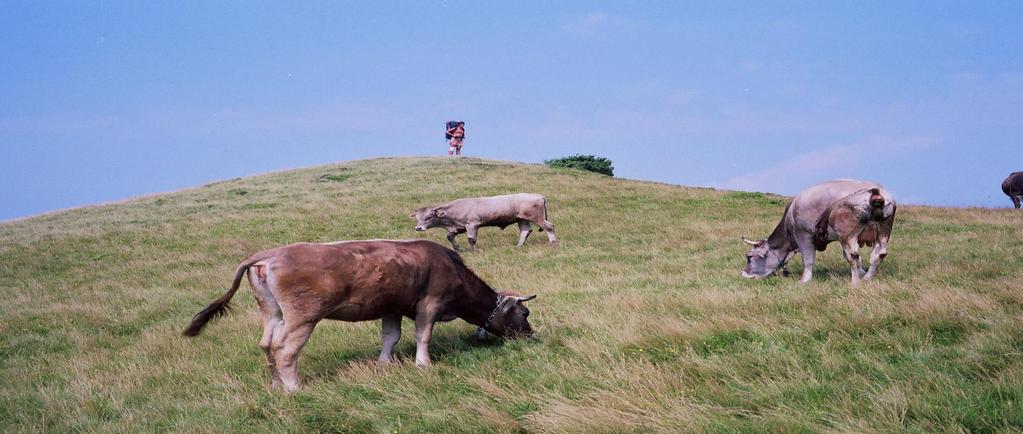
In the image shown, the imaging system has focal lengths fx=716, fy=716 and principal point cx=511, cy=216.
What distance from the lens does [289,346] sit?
7336 mm

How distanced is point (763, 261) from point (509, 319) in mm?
6524

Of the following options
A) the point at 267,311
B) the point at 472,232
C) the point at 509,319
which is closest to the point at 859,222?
the point at 509,319

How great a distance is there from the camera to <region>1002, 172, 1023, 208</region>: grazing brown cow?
30.5 m

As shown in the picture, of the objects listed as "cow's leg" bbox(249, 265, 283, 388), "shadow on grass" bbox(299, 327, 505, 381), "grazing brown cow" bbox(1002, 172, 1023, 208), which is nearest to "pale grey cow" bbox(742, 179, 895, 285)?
"shadow on grass" bbox(299, 327, 505, 381)

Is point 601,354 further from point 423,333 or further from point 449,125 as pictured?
point 449,125

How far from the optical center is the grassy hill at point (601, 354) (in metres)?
5.38

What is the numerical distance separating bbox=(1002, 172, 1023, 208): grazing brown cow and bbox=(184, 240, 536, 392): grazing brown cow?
30.7 metres

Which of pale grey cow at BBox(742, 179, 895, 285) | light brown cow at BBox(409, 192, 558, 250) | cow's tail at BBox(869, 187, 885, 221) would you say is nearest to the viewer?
cow's tail at BBox(869, 187, 885, 221)

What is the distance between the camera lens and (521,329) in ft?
29.3

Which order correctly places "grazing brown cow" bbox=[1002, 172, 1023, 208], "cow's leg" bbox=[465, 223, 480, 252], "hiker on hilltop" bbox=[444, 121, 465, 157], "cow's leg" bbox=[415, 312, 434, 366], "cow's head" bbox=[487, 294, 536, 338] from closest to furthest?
"cow's leg" bbox=[415, 312, 434, 366] < "cow's head" bbox=[487, 294, 536, 338] < "cow's leg" bbox=[465, 223, 480, 252] < "grazing brown cow" bbox=[1002, 172, 1023, 208] < "hiker on hilltop" bbox=[444, 121, 465, 157]

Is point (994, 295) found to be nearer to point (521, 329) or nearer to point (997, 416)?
point (997, 416)

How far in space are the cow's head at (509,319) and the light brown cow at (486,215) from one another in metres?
13.3

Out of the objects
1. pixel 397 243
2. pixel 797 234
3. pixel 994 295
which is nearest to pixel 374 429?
pixel 397 243

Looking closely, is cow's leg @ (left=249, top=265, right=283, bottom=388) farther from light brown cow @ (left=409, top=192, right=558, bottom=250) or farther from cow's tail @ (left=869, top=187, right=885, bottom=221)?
light brown cow @ (left=409, top=192, right=558, bottom=250)
